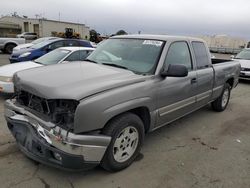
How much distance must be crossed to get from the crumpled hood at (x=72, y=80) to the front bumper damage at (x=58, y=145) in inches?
14.4

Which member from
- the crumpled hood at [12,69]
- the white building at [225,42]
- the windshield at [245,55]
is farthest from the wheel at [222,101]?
the white building at [225,42]

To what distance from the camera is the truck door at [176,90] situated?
3.78 metres

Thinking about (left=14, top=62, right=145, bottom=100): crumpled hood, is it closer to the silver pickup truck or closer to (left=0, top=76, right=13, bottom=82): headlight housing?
the silver pickup truck

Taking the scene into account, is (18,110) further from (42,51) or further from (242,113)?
(42,51)

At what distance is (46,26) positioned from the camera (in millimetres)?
50312

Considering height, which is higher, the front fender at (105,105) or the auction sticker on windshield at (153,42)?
the auction sticker on windshield at (153,42)

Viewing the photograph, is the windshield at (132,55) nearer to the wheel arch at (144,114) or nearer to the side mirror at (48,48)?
the wheel arch at (144,114)

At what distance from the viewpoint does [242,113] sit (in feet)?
20.7

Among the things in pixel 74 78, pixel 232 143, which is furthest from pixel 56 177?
pixel 232 143

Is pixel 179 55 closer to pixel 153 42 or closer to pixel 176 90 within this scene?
pixel 153 42

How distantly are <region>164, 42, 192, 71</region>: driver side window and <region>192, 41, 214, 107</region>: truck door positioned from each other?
0.90 feet

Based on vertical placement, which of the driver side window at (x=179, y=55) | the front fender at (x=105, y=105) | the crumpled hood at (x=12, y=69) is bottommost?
the crumpled hood at (x=12, y=69)

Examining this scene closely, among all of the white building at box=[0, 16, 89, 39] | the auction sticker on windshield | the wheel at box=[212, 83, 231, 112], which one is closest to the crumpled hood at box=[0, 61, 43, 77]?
the auction sticker on windshield

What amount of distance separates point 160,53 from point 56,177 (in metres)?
2.30
